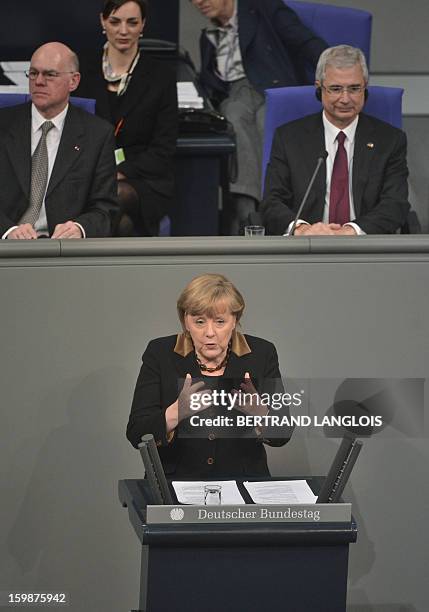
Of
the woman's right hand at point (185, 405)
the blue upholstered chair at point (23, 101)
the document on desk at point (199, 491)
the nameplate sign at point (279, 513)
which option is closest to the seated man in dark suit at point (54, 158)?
the blue upholstered chair at point (23, 101)

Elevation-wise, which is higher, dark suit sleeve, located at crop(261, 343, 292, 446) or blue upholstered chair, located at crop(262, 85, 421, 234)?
blue upholstered chair, located at crop(262, 85, 421, 234)

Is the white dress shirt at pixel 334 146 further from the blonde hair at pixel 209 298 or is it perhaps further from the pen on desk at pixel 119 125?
the blonde hair at pixel 209 298

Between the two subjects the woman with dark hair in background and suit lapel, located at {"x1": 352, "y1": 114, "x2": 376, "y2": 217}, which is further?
the woman with dark hair in background

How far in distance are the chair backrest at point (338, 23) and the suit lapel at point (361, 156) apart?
89cm

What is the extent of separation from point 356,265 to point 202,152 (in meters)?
2.03

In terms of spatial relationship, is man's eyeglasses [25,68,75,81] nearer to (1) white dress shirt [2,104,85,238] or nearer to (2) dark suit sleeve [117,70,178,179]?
(1) white dress shirt [2,104,85,238]

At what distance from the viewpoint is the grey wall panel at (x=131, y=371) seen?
2.63m

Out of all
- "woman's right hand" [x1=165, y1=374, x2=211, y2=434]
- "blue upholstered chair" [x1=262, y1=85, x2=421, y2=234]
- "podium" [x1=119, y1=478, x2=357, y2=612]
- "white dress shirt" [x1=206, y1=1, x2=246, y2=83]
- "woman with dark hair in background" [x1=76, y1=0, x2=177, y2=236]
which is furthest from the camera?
"white dress shirt" [x1=206, y1=1, x2=246, y2=83]

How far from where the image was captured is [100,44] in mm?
5441

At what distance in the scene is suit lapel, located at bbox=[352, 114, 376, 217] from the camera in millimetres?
4020

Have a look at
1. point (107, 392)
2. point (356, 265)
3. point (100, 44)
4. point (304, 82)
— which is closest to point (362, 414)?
point (356, 265)

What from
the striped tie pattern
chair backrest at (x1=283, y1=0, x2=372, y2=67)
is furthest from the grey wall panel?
chair backrest at (x1=283, y1=0, x2=372, y2=67)

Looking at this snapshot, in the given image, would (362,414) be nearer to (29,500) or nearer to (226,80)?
(29,500)

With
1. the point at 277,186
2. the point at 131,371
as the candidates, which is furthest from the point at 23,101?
the point at 131,371
